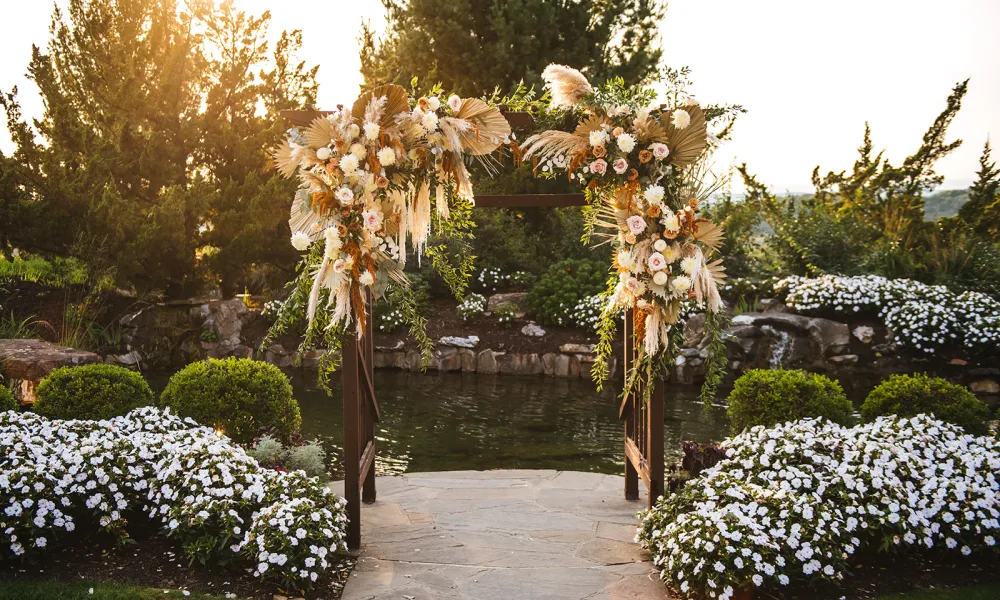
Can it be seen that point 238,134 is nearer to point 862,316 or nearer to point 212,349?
point 212,349

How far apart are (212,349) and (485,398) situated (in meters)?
5.19

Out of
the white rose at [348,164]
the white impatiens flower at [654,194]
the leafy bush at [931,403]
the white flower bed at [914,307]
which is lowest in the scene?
the leafy bush at [931,403]

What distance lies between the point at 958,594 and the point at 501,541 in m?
2.28

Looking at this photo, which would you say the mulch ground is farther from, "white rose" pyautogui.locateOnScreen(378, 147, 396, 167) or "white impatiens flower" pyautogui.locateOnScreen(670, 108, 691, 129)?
"white impatiens flower" pyautogui.locateOnScreen(670, 108, 691, 129)

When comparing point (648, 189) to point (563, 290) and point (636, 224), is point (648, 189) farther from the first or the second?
point (563, 290)

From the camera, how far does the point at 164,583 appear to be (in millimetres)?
3451

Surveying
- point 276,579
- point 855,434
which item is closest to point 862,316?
point 855,434

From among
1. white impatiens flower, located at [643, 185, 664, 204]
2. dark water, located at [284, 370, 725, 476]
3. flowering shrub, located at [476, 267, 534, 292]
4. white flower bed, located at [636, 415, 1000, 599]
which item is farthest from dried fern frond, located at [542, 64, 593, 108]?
flowering shrub, located at [476, 267, 534, 292]

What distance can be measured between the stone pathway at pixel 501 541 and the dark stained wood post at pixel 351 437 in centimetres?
17

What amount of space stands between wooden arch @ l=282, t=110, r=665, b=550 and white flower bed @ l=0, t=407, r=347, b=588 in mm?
193

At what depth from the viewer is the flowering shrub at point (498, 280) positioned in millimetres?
A: 13641

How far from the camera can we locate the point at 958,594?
3.54 metres

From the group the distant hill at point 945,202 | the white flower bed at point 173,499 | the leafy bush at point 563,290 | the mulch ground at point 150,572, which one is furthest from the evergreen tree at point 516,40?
the mulch ground at point 150,572

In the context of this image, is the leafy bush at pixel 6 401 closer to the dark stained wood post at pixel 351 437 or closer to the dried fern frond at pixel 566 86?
the dark stained wood post at pixel 351 437
